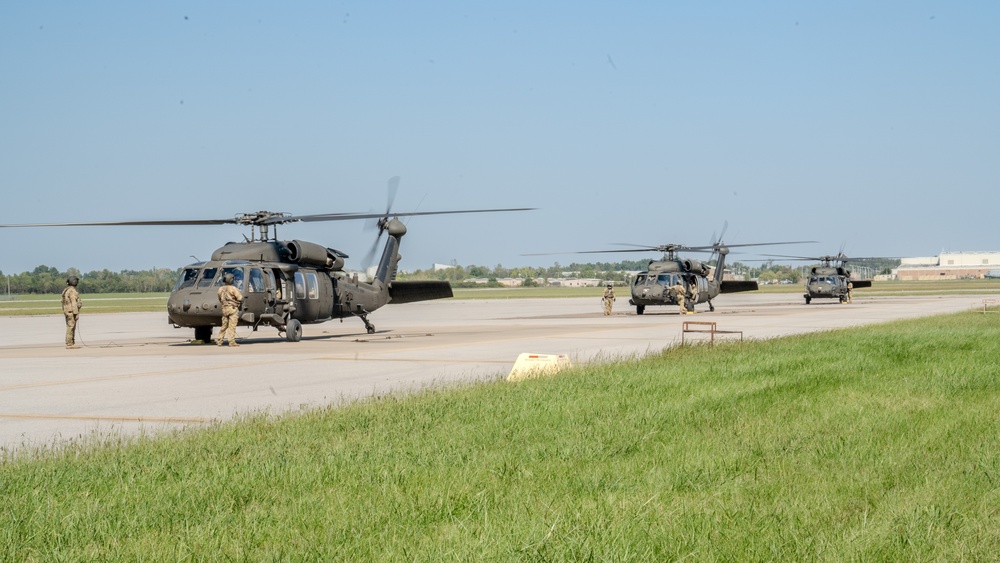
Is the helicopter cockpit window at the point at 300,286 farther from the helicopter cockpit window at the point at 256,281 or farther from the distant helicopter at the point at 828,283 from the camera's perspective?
the distant helicopter at the point at 828,283

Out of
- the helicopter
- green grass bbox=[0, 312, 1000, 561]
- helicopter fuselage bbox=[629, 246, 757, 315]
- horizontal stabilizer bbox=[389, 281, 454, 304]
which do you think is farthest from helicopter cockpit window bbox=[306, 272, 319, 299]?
helicopter fuselage bbox=[629, 246, 757, 315]

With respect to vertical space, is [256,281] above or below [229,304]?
above

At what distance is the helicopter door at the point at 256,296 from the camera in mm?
23625

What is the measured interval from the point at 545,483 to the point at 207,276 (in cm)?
1871

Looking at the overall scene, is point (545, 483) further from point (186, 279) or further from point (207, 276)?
point (186, 279)

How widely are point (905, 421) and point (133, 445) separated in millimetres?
6947

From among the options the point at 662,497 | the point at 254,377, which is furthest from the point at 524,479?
the point at 254,377

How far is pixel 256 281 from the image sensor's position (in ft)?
78.3

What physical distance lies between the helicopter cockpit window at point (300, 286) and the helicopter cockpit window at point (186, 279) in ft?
8.27

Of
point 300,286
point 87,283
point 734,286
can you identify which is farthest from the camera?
point 87,283

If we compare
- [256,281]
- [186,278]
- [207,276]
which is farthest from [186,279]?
[256,281]

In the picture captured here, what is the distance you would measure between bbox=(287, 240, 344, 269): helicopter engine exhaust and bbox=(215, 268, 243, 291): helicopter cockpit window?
1739mm

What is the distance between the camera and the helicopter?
76.3ft

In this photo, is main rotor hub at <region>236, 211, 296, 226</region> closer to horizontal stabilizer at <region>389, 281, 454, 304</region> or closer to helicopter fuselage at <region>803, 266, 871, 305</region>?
horizontal stabilizer at <region>389, 281, 454, 304</region>
